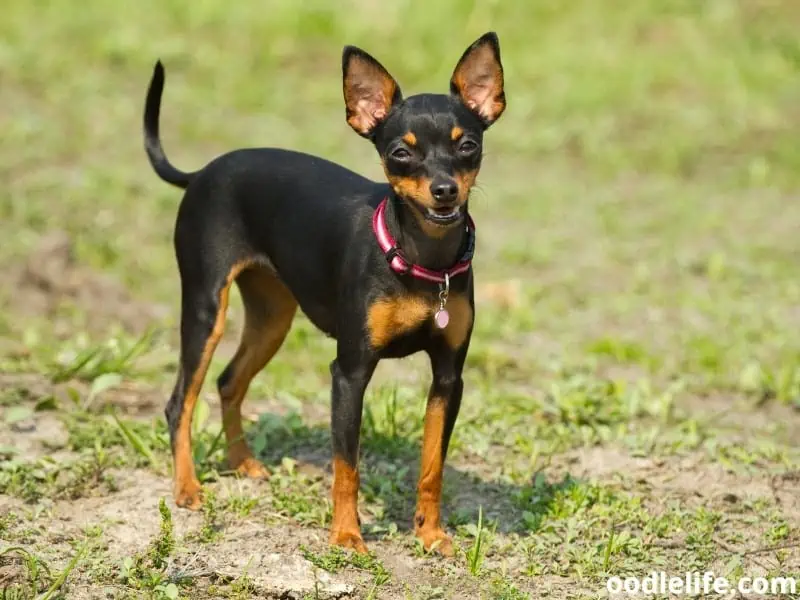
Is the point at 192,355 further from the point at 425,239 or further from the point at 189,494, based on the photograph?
the point at 425,239

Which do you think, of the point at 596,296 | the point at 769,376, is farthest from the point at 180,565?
the point at 596,296

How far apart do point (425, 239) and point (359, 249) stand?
305 millimetres

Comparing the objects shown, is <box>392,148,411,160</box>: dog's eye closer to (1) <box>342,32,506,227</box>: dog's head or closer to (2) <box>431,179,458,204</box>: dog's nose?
(1) <box>342,32,506,227</box>: dog's head

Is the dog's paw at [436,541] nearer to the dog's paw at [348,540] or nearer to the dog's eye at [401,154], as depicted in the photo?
the dog's paw at [348,540]

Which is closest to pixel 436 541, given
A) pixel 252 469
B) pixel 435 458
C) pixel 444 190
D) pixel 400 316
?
pixel 435 458

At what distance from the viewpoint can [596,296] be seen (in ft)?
27.6

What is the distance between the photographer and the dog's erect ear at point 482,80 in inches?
187

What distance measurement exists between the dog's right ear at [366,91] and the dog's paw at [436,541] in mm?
1554

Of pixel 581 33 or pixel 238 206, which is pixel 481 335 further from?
pixel 581 33

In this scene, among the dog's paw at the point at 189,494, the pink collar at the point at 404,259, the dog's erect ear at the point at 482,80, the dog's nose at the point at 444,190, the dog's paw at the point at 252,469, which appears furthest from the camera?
the dog's paw at the point at 252,469

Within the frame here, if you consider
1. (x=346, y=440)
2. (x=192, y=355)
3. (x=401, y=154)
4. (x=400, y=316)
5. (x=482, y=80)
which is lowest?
(x=346, y=440)

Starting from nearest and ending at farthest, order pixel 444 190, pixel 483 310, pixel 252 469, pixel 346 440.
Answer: pixel 444 190 < pixel 346 440 < pixel 252 469 < pixel 483 310

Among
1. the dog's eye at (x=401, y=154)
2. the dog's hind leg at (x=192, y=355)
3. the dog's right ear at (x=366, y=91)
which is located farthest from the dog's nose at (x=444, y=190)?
the dog's hind leg at (x=192, y=355)

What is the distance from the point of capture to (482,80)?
4.80 metres
